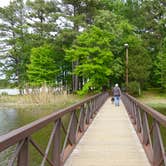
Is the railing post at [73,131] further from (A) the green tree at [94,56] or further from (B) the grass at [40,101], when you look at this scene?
(A) the green tree at [94,56]

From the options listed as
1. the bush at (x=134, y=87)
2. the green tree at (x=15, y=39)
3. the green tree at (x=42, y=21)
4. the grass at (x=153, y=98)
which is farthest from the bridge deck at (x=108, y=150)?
the green tree at (x=15, y=39)

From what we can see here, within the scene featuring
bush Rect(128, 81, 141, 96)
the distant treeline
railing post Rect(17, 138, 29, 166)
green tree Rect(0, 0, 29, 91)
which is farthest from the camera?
green tree Rect(0, 0, 29, 91)

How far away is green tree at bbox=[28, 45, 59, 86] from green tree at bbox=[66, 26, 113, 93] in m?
4.65

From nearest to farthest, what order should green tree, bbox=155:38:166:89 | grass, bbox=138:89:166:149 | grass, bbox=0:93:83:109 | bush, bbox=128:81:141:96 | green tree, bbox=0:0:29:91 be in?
grass, bbox=0:93:83:109, grass, bbox=138:89:166:149, bush, bbox=128:81:141:96, green tree, bbox=155:38:166:89, green tree, bbox=0:0:29:91

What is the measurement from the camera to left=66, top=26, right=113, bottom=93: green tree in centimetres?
3531

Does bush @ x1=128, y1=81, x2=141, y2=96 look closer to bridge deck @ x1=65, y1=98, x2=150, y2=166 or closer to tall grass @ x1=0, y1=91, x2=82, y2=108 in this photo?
tall grass @ x1=0, y1=91, x2=82, y2=108

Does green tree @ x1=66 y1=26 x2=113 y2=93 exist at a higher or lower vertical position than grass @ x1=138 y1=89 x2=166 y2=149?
higher

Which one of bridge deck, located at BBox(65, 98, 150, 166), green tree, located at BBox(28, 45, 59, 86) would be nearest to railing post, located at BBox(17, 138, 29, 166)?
bridge deck, located at BBox(65, 98, 150, 166)

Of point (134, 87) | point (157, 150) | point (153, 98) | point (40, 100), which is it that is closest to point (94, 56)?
point (134, 87)

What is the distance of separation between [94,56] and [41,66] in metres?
7.60

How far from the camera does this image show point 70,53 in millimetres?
37812

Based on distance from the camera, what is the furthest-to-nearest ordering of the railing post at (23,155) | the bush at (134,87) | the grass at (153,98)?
the bush at (134,87)
the grass at (153,98)
the railing post at (23,155)

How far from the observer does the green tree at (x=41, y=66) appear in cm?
4066

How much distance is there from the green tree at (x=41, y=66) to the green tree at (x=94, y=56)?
15.2 ft
